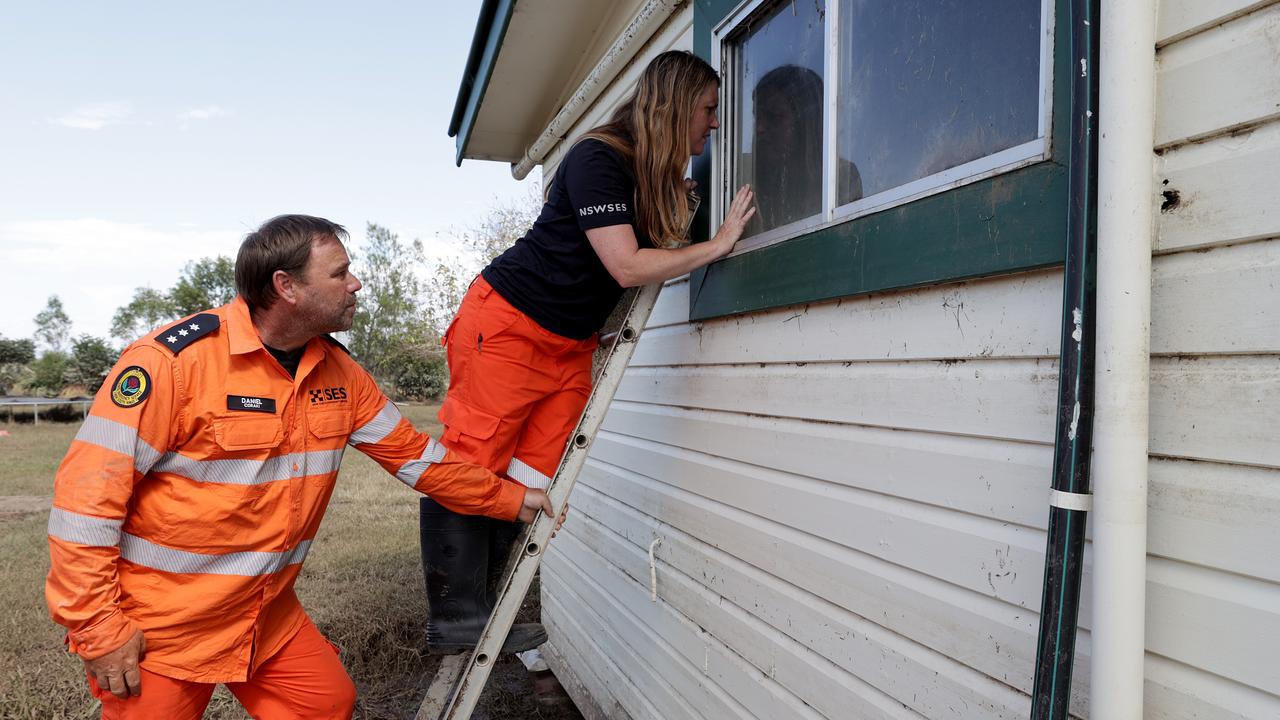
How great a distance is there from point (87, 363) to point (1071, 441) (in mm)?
44492

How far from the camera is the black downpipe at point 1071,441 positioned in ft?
3.83

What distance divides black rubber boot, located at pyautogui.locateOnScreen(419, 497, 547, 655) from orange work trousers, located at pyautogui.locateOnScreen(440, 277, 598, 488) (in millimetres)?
220

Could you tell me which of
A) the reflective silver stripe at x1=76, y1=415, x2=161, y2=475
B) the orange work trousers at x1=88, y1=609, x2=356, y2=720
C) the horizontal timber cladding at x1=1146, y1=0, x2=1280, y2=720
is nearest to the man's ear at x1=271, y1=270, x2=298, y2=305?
the reflective silver stripe at x1=76, y1=415, x2=161, y2=475

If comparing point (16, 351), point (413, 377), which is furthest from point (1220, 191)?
point (16, 351)

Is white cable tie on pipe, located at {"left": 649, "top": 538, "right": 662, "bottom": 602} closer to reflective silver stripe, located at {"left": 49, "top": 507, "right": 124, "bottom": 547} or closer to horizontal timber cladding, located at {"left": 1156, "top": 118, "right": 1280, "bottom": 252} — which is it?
reflective silver stripe, located at {"left": 49, "top": 507, "right": 124, "bottom": 547}

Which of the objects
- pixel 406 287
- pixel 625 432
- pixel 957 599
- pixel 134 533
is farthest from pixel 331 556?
pixel 406 287

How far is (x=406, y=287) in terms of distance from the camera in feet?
145

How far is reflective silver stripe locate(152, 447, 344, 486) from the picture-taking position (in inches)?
83.0

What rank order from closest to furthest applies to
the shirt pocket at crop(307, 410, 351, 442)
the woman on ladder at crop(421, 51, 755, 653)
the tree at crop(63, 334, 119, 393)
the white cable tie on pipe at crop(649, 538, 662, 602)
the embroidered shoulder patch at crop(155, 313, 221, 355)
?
→ the embroidered shoulder patch at crop(155, 313, 221, 355)
the shirt pocket at crop(307, 410, 351, 442)
the woman on ladder at crop(421, 51, 755, 653)
the white cable tie on pipe at crop(649, 538, 662, 602)
the tree at crop(63, 334, 119, 393)

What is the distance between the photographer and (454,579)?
2605mm

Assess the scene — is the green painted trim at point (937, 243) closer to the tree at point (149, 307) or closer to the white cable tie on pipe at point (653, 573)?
the white cable tie on pipe at point (653, 573)

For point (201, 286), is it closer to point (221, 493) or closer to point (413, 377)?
point (413, 377)

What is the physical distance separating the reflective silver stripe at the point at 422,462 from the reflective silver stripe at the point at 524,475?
30 cm

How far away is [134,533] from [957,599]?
6.76 ft
